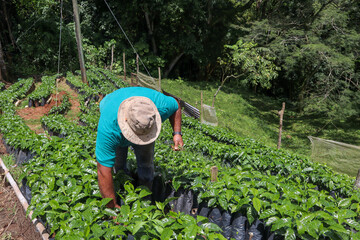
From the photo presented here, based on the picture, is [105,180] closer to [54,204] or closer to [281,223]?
[54,204]

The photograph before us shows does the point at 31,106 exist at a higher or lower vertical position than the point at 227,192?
lower

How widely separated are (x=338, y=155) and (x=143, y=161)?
627 cm

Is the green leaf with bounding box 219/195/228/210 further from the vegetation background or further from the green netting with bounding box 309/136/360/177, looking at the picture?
the vegetation background

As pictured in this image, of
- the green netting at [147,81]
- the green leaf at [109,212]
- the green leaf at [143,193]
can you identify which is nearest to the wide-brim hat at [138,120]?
the green leaf at [143,193]

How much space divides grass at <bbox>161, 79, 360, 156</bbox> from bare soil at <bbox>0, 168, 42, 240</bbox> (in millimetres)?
9381

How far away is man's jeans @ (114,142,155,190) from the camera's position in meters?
3.06

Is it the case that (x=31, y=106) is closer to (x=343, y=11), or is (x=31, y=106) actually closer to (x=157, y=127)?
(x=157, y=127)

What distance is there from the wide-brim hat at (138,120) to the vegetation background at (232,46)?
36.5 feet

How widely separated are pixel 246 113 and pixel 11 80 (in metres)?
16.9

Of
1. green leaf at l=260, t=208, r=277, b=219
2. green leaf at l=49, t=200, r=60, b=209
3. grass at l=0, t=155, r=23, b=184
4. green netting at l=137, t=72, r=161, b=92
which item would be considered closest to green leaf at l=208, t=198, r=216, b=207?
green leaf at l=260, t=208, r=277, b=219

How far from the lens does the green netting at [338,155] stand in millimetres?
6514

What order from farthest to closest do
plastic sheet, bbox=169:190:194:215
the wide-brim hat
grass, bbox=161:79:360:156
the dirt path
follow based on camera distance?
grass, bbox=161:79:360:156 < the dirt path < plastic sheet, bbox=169:190:194:215 < the wide-brim hat

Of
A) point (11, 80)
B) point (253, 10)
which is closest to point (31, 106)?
point (11, 80)

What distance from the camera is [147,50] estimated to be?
2202 cm
